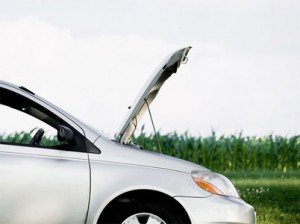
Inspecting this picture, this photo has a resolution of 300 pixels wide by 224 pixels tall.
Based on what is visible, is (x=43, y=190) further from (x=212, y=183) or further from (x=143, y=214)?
(x=212, y=183)

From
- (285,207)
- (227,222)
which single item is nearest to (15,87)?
(227,222)

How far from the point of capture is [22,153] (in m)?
6.82

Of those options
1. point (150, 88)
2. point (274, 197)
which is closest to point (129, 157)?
point (150, 88)

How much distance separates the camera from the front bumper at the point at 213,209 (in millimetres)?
6852

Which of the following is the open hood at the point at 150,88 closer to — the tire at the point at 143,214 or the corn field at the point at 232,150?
the tire at the point at 143,214

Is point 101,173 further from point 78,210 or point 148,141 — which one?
point 148,141

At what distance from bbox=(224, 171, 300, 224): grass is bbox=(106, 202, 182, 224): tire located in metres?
5.44

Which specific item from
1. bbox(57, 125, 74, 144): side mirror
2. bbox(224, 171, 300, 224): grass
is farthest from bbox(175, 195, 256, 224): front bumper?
bbox(224, 171, 300, 224): grass

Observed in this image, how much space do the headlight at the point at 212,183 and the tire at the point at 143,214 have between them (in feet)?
1.32

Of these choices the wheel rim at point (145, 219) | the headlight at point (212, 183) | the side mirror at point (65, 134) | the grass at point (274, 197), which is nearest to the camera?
the side mirror at point (65, 134)

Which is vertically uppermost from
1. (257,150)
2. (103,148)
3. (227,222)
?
(103,148)

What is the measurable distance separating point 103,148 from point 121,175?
0.27m

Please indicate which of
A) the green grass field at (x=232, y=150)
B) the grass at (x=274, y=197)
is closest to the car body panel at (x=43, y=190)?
the grass at (x=274, y=197)

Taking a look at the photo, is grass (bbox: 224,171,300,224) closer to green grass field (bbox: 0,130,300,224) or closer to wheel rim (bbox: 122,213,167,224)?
green grass field (bbox: 0,130,300,224)
